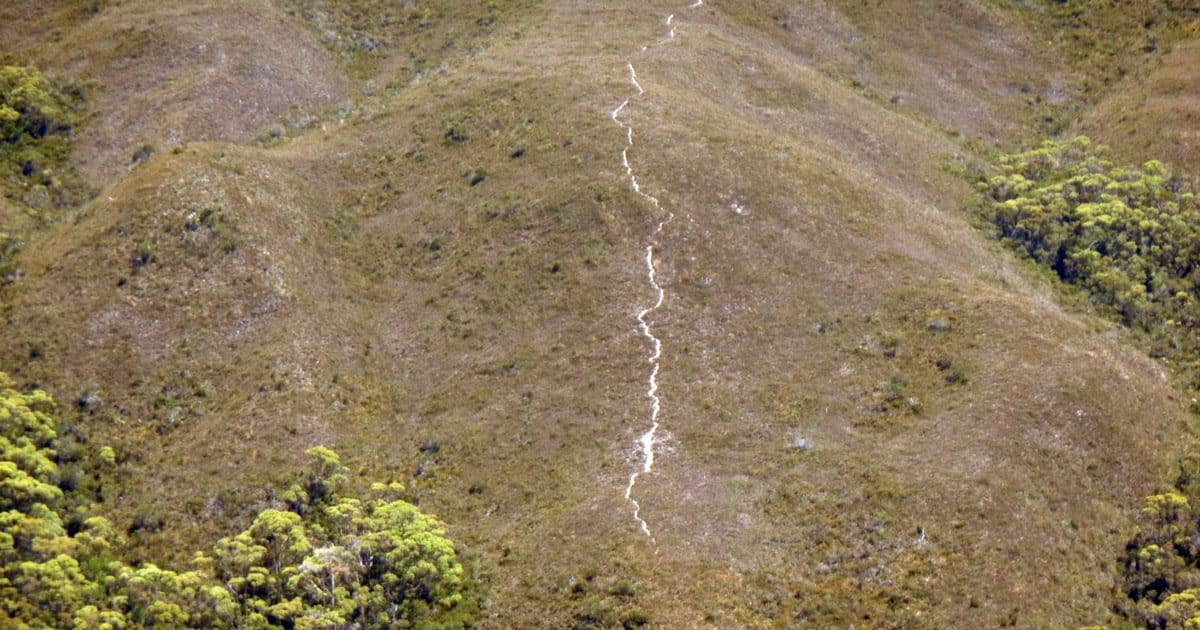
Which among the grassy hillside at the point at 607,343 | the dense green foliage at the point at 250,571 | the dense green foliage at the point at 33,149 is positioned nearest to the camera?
the dense green foliage at the point at 250,571

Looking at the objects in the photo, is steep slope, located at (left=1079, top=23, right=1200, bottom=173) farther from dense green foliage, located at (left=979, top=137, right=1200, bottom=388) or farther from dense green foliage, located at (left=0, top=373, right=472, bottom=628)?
dense green foliage, located at (left=0, top=373, right=472, bottom=628)

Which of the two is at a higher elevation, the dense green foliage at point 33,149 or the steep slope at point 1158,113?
the steep slope at point 1158,113

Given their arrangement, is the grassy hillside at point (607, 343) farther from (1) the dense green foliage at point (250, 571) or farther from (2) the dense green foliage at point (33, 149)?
(2) the dense green foliage at point (33, 149)

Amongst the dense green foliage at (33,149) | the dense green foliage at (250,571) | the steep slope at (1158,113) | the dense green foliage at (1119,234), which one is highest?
the steep slope at (1158,113)

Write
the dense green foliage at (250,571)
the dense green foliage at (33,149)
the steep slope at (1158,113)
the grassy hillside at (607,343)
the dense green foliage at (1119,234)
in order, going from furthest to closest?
the steep slope at (1158,113)
the dense green foliage at (33,149)
the dense green foliage at (1119,234)
the grassy hillside at (607,343)
the dense green foliage at (250,571)

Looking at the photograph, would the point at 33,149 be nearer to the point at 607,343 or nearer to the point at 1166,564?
the point at 607,343

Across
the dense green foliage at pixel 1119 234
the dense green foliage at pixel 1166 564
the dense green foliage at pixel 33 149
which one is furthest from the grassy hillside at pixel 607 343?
the dense green foliage at pixel 1119 234
